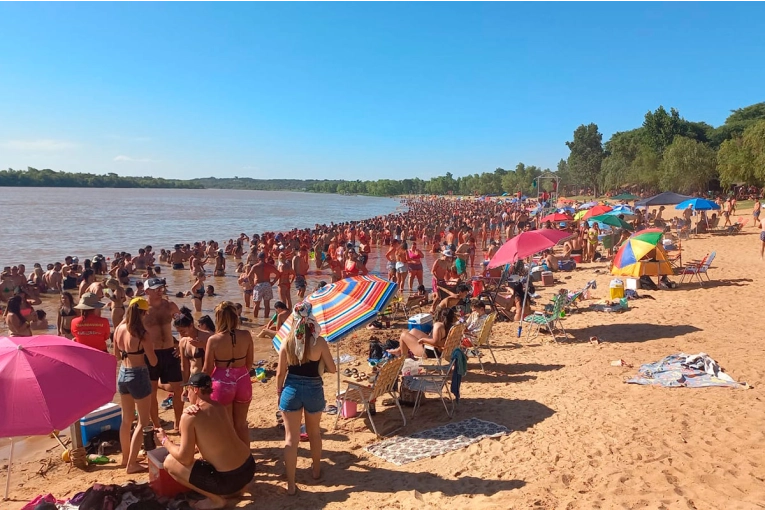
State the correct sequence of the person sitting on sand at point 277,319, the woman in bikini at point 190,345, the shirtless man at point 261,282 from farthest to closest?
the shirtless man at point 261,282 < the person sitting on sand at point 277,319 < the woman in bikini at point 190,345

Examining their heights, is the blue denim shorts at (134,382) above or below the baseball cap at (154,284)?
below

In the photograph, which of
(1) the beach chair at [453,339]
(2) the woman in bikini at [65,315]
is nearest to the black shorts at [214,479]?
(1) the beach chair at [453,339]

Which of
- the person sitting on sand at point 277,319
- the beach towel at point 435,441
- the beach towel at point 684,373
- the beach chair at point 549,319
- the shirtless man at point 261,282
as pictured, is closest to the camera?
the beach towel at point 435,441

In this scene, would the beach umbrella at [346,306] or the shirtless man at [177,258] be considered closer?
the beach umbrella at [346,306]

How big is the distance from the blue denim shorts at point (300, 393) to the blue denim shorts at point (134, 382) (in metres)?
1.31

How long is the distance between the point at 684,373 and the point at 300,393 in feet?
14.9

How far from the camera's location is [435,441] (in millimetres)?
4582

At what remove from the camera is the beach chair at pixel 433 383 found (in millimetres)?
5074

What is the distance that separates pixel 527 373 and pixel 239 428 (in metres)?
3.83

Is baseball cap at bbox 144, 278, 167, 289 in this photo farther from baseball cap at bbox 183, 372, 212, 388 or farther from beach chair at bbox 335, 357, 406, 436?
beach chair at bbox 335, 357, 406, 436

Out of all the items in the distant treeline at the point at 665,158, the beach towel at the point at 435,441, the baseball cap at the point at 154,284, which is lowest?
the beach towel at the point at 435,441

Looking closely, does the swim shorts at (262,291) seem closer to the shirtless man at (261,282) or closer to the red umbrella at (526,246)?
the shirtless man at (261,282)

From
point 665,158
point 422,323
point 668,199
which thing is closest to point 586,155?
point 665,158

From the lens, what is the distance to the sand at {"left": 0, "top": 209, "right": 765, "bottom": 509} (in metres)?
3.59
